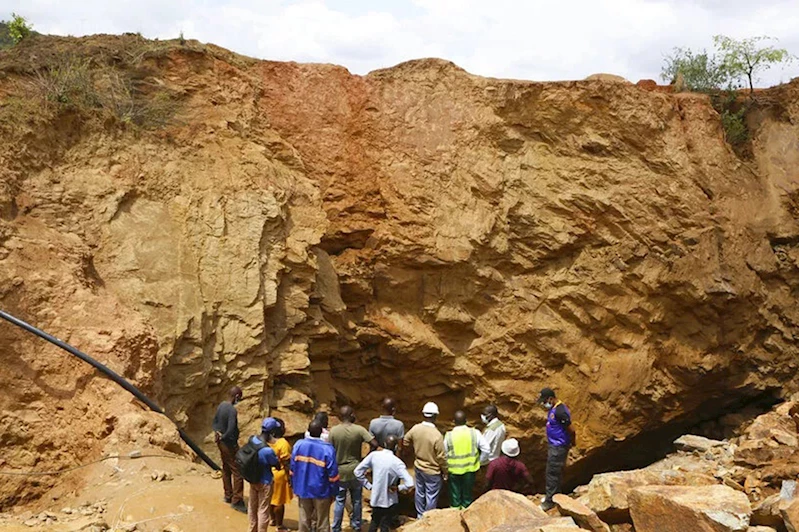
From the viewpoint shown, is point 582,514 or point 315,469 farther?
point 582,514

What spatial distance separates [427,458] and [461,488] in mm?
580

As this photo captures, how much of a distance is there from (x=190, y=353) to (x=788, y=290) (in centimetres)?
1097

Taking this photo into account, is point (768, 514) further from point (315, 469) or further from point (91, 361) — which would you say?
point (91, 361)

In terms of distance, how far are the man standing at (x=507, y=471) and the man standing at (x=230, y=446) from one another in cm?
259

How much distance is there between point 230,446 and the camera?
23.9ft

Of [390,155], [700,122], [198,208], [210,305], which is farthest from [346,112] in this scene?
[700,122]

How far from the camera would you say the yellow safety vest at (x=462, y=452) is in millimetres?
7508

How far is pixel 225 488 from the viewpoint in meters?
7.41

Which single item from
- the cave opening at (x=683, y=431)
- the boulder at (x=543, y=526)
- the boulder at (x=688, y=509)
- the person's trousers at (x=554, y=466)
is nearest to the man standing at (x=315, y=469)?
the boulder at (x=543, y=526)

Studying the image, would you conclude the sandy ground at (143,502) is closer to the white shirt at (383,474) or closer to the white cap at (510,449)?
the white shirt at (383,474)

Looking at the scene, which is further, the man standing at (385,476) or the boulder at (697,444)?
the boulder at (697,444)

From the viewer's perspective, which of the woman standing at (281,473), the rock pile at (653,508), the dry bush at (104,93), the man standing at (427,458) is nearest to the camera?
the rock pile at (653,508)

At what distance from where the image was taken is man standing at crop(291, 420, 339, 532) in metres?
6.38

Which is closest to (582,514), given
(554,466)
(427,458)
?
(554,466)
